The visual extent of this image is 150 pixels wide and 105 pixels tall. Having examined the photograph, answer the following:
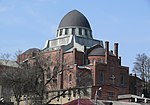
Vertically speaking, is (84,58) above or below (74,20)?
below

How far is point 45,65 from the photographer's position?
5809 centimetres

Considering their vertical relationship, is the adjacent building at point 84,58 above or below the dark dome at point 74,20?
below

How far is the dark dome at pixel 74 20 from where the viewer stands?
9600 centimetres

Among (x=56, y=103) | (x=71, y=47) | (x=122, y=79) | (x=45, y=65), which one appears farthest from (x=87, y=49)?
(x=45, y=65)

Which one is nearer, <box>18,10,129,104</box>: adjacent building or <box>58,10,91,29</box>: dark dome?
<box>18,10,129,104</box>: adjacent building

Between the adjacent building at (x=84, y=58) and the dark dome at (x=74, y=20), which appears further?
the dark dome at (x=74, y=20)

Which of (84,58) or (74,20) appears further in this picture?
(74,20)

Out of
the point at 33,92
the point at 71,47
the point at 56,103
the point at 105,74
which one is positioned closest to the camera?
the point at 33,92

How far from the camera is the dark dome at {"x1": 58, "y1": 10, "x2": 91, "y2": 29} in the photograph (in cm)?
9600

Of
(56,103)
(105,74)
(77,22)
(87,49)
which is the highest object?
(77,22)

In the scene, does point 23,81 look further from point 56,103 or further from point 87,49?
point 87,49

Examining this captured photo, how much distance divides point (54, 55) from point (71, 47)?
268 inches

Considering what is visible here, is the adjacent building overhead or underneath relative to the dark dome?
underneath

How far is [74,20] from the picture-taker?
96062mm
